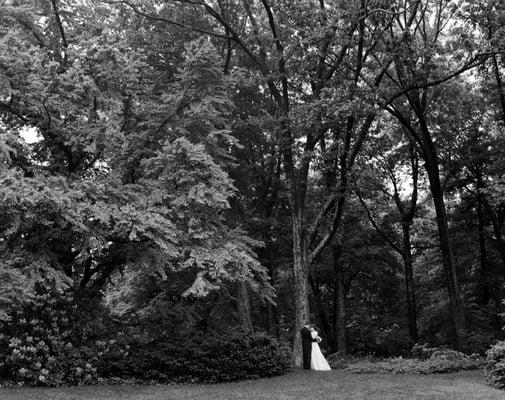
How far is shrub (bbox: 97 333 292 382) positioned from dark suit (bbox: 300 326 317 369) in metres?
1.19

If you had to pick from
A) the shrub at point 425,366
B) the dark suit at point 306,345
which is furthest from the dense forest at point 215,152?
the shrub at point 425,366

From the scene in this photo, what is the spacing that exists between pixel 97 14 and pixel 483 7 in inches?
425

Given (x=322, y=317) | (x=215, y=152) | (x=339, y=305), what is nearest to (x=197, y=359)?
(x=215, y=152)

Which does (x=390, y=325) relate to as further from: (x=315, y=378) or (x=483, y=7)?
(x=483, y=7)

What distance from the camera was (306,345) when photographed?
552 inches

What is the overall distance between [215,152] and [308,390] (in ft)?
19.7

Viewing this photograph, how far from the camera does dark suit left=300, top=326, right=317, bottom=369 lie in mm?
13930

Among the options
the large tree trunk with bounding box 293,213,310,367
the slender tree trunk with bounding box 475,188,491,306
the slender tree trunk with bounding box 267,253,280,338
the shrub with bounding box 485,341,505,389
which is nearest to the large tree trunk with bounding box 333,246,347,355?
the slender tree trunk with bounding box 267,253,280,338

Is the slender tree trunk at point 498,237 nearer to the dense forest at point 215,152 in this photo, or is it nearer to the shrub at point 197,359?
the dense forest at point 215,152

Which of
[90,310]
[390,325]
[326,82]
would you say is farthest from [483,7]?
[390,325]

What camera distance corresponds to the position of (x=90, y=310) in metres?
12.0

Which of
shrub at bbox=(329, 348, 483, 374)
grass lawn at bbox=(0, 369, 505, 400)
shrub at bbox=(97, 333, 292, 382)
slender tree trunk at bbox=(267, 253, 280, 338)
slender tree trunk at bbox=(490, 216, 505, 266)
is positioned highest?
slender tree trunk at bbox=(490, 216, 505, 266)

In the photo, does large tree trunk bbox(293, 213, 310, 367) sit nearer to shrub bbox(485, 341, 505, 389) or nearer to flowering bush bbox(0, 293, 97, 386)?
shrub bbox(485, 341, 505, 389)

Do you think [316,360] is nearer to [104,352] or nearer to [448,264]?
[104,352]
